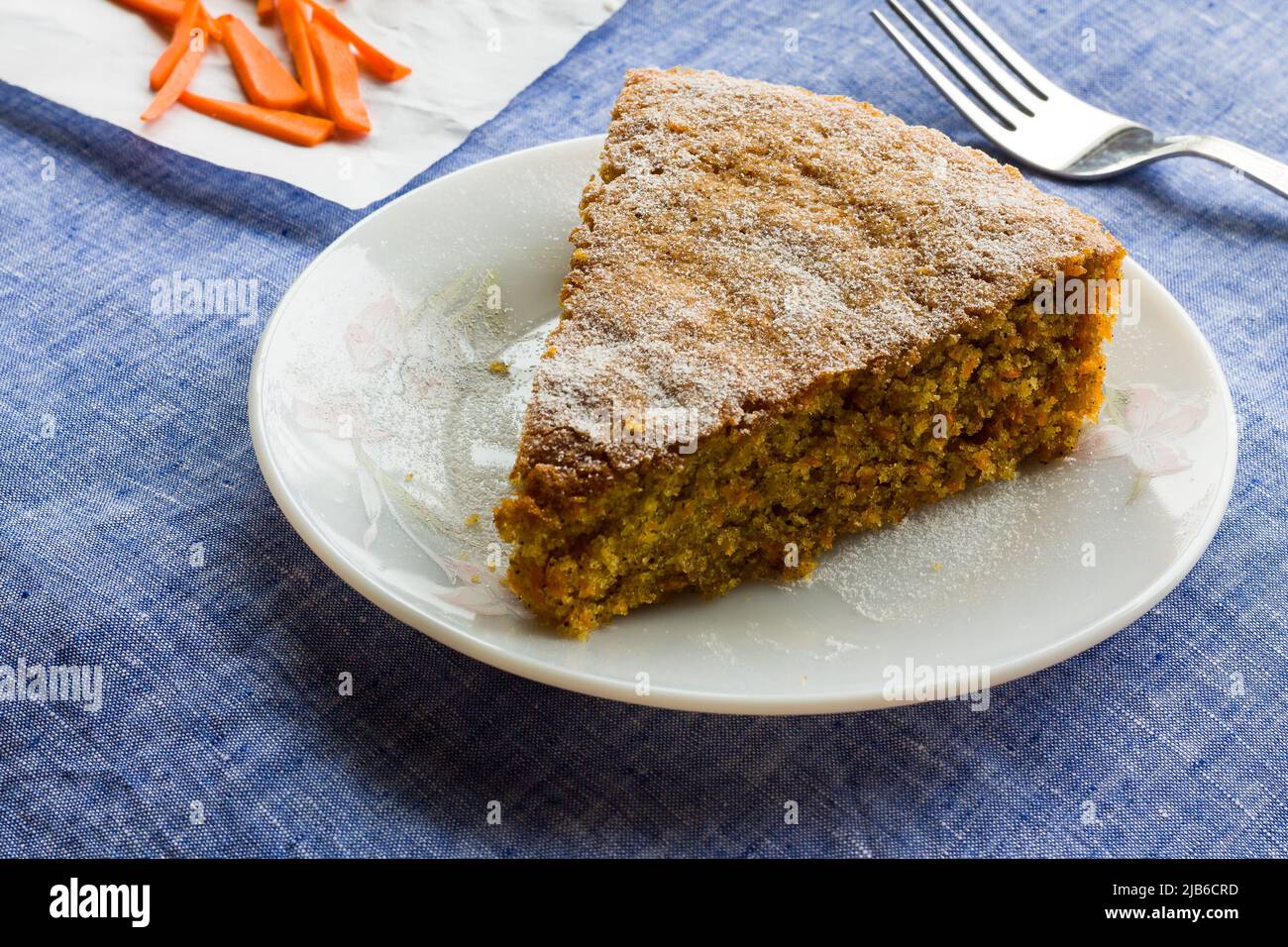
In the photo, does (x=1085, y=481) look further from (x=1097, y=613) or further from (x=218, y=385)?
(x=218, y=385)

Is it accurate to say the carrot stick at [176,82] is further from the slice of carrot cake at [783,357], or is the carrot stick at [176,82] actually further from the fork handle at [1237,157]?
the fork handle at [1237,157]

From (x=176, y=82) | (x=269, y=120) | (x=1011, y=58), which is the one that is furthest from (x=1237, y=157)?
(x=176, y=82)

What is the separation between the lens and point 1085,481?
260 centimetres

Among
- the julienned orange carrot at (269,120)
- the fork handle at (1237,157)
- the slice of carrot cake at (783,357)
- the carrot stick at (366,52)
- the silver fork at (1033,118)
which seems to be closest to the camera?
the slice of carrot cake at (783,357)

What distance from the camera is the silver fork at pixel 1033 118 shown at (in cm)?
360

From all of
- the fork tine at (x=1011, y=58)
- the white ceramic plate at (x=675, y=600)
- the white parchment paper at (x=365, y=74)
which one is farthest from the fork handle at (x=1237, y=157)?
the white parchment paper at (x=365, y=74)

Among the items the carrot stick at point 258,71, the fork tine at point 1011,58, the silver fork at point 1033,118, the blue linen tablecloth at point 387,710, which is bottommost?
the blue linen tablecloth at point 387,710

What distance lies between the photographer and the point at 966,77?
145 inches

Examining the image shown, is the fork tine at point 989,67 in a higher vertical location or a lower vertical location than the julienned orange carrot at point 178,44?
higher

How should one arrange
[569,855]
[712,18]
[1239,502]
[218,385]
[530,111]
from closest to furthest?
1. [569,855]
2. [1239,502]
3. [218,385]
4. [530,111]
5. [712,18]

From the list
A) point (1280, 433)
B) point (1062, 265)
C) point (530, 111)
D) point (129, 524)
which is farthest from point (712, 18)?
point (129, 524)

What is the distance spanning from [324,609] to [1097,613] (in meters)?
1.54

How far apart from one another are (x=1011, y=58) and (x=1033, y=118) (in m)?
0.21

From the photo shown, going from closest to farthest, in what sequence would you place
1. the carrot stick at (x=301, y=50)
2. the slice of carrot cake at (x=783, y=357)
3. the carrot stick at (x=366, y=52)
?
the slice of carrot cake at (x=783, y=357) < the carrot stick at (x=301, y=50) < the carrot stick at (x=366, y=52)
